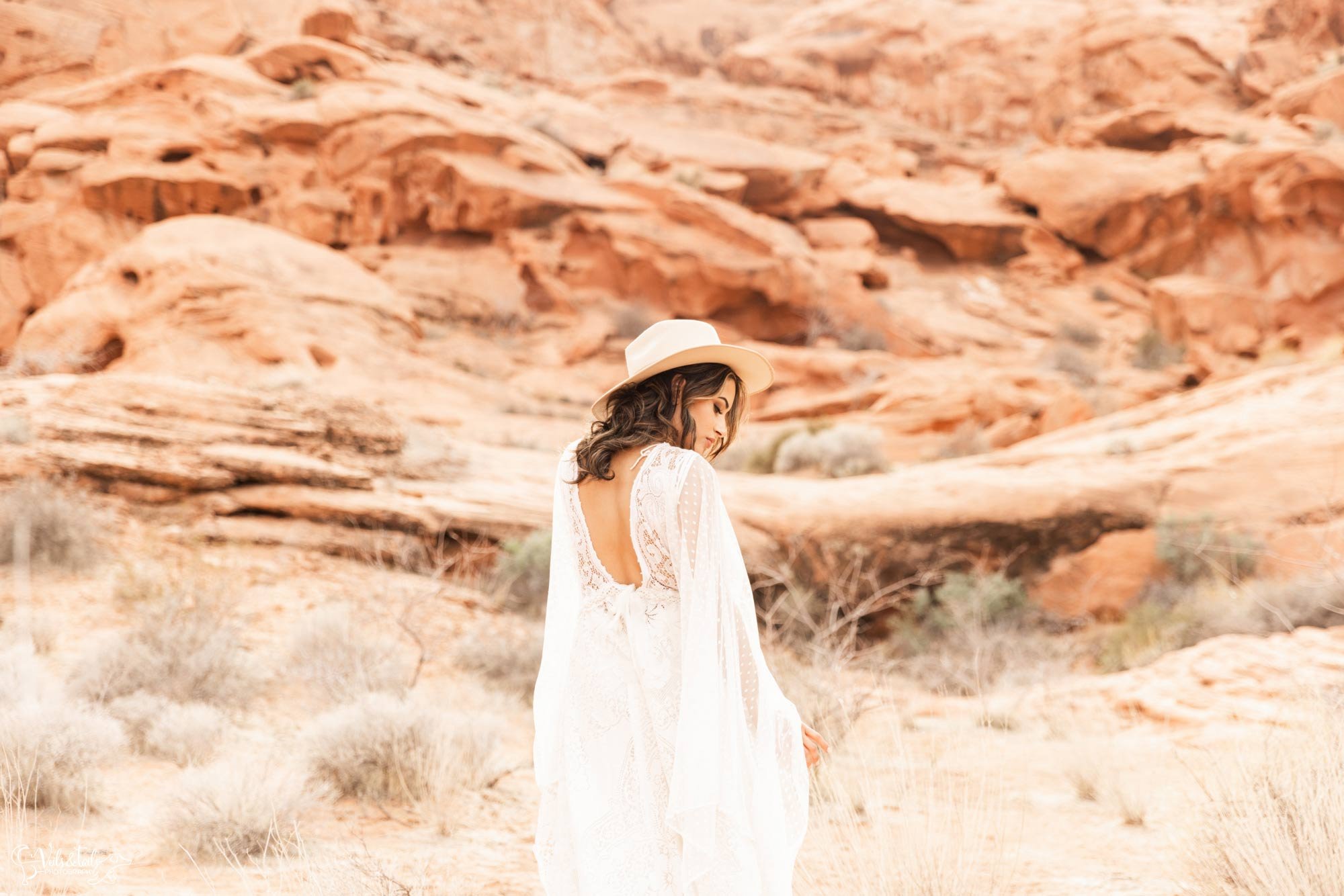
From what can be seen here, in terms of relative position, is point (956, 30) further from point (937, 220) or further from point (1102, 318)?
point (1102, 318)

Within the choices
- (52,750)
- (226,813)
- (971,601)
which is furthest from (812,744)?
(971,601)

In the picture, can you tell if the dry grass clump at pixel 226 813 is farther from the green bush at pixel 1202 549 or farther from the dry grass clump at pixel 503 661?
the green bush at pixel 1202 549

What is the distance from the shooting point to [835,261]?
20031mm

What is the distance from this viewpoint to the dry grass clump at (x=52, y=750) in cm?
344

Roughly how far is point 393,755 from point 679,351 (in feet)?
9.71

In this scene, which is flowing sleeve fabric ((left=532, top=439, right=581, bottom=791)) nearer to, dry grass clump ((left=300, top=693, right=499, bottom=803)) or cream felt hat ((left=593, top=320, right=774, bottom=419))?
→ cream felt hat ((left=593, top=320, right=774, bottom=419))

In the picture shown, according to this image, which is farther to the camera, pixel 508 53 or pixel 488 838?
pixel 508 53

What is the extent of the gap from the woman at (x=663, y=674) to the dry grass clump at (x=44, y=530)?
5.87 metres

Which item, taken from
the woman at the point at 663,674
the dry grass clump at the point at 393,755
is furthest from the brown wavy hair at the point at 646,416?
the dry grass clump at the point at 393,755

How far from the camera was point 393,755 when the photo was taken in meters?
4.19

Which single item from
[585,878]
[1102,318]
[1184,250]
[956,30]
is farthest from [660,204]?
[956,30]

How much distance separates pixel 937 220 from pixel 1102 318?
4.56 m

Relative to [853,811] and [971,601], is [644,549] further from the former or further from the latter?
[971,601]

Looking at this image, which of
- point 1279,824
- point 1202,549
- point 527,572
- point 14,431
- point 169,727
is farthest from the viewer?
point 1202,549
